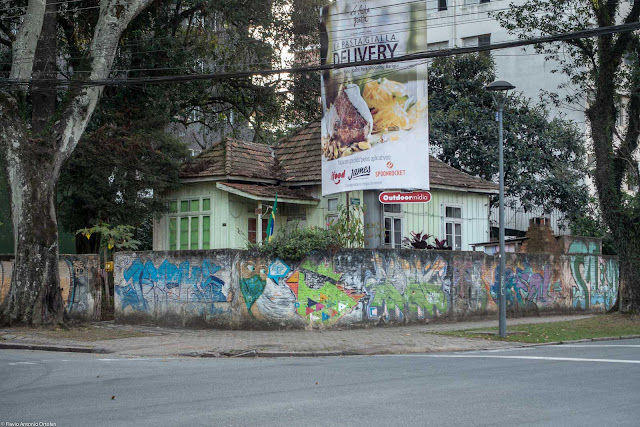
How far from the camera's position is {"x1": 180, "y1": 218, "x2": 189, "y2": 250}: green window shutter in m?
25.2

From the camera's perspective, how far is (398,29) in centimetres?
1997

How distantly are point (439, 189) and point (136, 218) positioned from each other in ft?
34.7

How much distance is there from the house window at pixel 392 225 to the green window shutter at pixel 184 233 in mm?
6618

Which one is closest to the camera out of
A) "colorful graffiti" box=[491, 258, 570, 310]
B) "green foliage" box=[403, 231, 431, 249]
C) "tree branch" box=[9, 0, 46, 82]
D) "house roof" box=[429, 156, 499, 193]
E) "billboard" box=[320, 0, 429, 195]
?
"tree branch" box=[9, 0, 46, 82]

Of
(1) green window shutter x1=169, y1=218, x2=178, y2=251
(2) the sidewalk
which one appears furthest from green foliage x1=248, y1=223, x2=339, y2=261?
(1) green window shutter x1=169, y1=218, x2=178, y2=251

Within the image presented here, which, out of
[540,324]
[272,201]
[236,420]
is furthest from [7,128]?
[540,324]

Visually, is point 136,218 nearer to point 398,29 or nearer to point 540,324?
point 398,29

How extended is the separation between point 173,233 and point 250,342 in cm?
1040

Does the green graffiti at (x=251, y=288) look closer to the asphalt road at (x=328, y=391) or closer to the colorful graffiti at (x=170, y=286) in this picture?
the colorful graffiti at (x=170, y=286)

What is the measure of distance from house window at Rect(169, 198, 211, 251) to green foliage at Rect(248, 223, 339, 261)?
5.57m

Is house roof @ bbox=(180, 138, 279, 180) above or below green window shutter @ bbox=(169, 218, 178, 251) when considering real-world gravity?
above

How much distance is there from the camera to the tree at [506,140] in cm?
3312

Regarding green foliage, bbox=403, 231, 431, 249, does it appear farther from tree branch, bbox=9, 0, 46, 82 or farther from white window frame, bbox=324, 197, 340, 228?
tree branch, bbox=9, 0, 46, 82

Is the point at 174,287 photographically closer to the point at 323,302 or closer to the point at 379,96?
the point at 323,302
